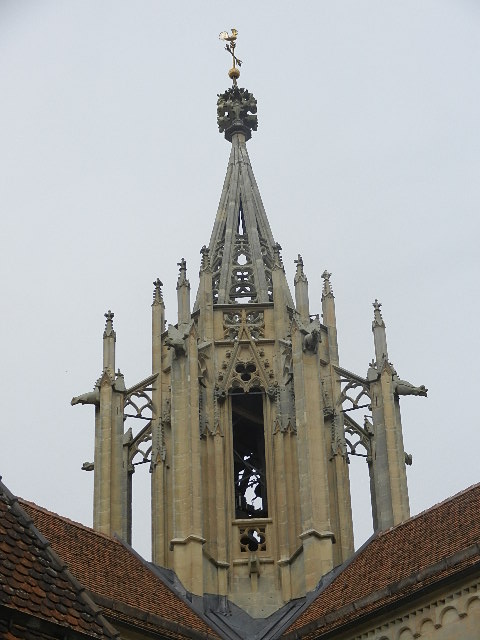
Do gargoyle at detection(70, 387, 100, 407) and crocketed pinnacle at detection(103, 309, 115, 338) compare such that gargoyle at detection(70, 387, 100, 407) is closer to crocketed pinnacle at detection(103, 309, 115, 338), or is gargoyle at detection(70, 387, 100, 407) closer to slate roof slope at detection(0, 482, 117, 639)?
crocketed pinnacle at detection(103, 309, 115, 338)

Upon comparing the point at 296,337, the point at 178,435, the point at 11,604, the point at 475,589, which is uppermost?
the point at 296,337

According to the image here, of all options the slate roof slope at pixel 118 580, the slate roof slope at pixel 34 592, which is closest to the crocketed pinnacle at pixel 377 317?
the slate roof slope at pixel 118 580

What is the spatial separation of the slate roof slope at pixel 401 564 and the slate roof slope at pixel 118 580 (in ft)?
6.06

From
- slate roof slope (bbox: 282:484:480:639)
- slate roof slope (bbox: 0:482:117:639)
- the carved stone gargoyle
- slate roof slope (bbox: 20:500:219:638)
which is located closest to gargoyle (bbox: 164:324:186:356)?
the carved stone gargoyle

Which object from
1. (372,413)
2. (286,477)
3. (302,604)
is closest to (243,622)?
(302,604)

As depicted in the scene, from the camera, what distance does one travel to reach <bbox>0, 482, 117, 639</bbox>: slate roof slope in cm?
1509

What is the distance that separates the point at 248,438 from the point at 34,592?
17584mm

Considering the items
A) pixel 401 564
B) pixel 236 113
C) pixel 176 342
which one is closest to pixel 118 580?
pixel 401 564

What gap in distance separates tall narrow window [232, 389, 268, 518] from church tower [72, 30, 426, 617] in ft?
0.09

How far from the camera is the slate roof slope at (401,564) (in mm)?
23984

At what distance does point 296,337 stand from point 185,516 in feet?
13.6

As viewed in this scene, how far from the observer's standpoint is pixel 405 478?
3089cm

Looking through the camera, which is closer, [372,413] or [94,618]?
[94,618]

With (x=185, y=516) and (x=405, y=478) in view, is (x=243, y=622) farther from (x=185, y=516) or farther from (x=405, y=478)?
(x=405, y=478)
